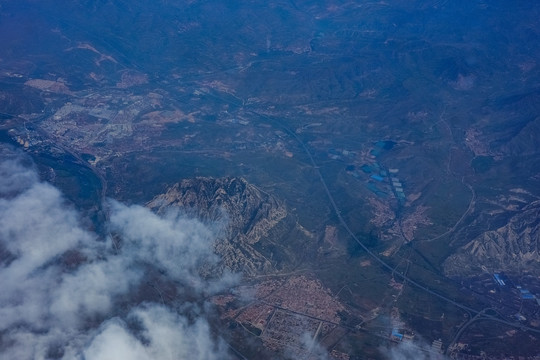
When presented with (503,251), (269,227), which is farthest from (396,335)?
(503,251)

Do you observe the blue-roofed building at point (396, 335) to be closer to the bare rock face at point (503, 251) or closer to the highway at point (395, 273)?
the highway at point (395, 273)

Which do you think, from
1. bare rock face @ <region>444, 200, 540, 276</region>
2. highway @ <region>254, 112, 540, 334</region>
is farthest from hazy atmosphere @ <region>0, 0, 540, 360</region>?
highway @ <region>254, 112, 540, 334</region>

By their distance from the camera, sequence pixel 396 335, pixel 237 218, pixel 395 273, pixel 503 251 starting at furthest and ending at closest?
pixel 237 218 < pixel 503 251 < pixel 395 273 < pixel 396 335

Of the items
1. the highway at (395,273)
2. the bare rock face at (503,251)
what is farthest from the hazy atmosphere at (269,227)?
the highway at (395,273)

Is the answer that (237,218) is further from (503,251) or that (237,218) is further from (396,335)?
(503,251)

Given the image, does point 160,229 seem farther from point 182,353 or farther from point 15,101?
point 15,101

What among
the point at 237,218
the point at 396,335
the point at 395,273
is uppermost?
the point at 237,218

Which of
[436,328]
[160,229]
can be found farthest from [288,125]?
[436,328]
